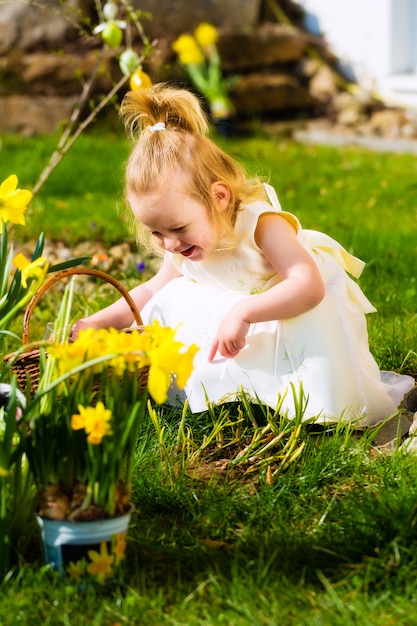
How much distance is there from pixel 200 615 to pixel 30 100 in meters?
5.78

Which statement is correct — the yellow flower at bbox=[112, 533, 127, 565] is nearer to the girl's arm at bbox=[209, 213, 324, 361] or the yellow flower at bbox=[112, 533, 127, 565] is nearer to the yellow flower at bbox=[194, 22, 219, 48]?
the girl's arm at bbox=[209, 213, 324, 361]

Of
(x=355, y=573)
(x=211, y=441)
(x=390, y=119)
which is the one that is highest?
(x=355, y=573)

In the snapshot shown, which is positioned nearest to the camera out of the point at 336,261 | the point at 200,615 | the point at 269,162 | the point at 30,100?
the point at 200,615

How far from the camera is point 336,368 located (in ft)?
8.08

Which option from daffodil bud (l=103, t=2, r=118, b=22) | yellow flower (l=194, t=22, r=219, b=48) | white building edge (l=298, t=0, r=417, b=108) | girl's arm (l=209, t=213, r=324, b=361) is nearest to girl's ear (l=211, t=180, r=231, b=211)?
girl's arm (l=209, t=213, r=324, b=361)

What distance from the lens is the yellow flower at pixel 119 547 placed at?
1751 millimetres

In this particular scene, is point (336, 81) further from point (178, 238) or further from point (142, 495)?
point (142, 495)

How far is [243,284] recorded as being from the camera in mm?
2613

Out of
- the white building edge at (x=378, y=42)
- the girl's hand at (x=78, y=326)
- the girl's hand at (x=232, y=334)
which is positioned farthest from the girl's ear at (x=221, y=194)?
the white building edge at (x=378, y=42)

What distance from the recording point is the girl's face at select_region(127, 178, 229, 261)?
238cm

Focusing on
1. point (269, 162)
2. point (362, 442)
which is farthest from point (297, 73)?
point (362, 442)

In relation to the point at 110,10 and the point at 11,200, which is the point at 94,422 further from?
the point at 110,10

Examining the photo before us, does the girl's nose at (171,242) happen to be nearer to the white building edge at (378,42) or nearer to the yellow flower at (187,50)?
the yellow flower at (187,50)

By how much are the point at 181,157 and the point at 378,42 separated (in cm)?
539
